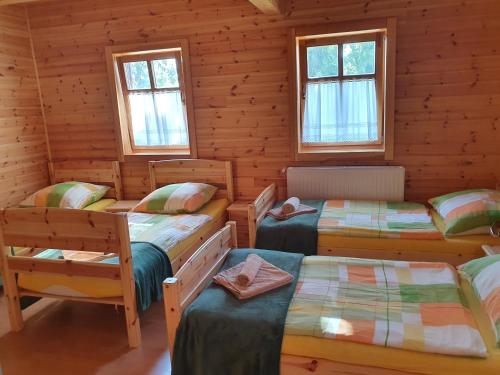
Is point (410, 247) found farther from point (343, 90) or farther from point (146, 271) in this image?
point (146, 271)

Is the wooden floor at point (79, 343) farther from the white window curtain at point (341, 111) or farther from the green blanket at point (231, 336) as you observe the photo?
the white window curtain at point (341, 111)

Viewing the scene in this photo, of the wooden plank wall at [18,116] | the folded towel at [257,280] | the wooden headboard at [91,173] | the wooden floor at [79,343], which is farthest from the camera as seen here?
the wooden headboard at [91,173]

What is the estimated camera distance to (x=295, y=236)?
3.01 metres

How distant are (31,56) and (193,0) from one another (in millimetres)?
1976

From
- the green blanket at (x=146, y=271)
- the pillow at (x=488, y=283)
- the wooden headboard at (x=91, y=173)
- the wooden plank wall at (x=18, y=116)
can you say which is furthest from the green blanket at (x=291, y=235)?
the wooden plank wall at (x=18, y=116)

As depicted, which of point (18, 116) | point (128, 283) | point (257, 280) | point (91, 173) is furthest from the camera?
point (91, 173)

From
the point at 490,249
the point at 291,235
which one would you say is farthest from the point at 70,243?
the point at 490,249

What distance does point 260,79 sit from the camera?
3.71 metres

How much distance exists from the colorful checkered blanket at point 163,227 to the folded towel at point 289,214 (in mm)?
602

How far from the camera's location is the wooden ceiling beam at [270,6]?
304 cm

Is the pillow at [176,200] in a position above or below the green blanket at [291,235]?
above

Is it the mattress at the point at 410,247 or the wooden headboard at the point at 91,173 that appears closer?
the mattress at the point at 410,247

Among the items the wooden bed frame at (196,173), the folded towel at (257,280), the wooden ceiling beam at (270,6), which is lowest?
the folded towel at (257,280)

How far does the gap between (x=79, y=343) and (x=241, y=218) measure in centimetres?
175
